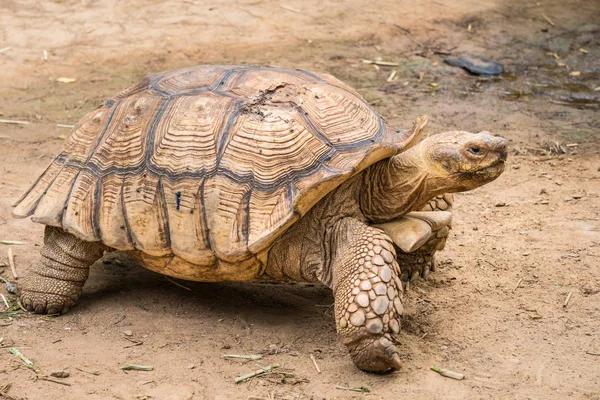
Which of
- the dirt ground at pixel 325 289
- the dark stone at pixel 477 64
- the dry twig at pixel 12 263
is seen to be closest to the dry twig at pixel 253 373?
the dirt ground at pixel 325 289

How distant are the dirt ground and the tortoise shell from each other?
55cm

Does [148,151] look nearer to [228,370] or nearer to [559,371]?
[228,370]

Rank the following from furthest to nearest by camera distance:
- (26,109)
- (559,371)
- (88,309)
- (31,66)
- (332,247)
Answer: (31,66) → (26,109) → (88,309) → (332,247) → (559,371)

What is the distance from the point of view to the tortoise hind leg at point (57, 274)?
176 inches

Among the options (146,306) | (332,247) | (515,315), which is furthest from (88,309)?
(515,315)

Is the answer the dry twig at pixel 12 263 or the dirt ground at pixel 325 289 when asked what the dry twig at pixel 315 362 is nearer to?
the dirt ground at pixel 325 289

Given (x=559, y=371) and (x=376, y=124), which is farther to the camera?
(x=376, y=124)

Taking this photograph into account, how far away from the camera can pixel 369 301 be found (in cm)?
372

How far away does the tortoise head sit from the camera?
390cm

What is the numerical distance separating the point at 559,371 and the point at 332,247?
1246 mm

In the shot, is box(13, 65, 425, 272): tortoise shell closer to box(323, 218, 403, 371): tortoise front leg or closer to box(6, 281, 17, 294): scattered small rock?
box(323, 218, 403, 371): tortoise front leg

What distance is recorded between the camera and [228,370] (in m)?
3.82

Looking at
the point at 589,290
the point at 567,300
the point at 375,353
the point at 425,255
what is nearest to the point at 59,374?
the point at 375,353

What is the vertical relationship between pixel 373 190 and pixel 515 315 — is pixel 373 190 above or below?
above
